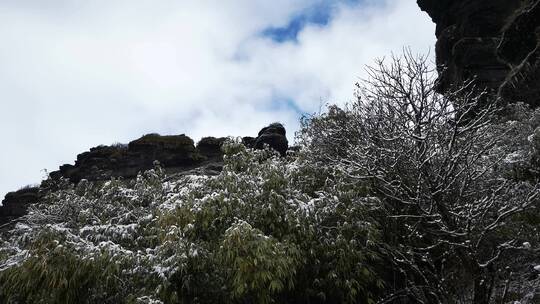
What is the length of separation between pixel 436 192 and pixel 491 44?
21962 mm

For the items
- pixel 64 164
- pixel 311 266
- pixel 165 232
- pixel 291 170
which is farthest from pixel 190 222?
pixel 64 164

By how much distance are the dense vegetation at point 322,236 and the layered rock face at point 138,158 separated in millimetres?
21495

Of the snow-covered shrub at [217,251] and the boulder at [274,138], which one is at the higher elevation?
the boulder at [274,138]

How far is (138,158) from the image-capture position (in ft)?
120

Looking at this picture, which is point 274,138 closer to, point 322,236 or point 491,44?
point 491,44

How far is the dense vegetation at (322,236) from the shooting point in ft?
25.4

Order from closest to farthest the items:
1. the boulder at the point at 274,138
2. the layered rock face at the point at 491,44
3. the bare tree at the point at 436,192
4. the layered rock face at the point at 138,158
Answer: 1. the bare tree at the point at 436,192
2. the layered rock face at the point at 491,44
3. the boulder at the point at 274,138
4. the layered rock face at the point at 138,158

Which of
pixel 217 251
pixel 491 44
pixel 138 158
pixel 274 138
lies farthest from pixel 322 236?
pixel 138 158

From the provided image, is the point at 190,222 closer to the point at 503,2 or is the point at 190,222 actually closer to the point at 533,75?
the point at 533,75

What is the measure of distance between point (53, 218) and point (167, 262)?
7151 mm

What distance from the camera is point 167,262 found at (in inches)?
324

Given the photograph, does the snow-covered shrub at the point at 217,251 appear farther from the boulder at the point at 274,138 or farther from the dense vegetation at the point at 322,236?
the boulder at the point at 274,138

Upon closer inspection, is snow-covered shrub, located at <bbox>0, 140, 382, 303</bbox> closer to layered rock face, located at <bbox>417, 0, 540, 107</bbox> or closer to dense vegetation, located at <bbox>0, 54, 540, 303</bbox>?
dense vegetation, located at <bbox>0, 54, 540, 303</bbox>

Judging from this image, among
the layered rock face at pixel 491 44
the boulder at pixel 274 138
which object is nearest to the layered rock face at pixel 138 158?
the boulder at pixel 274 138
